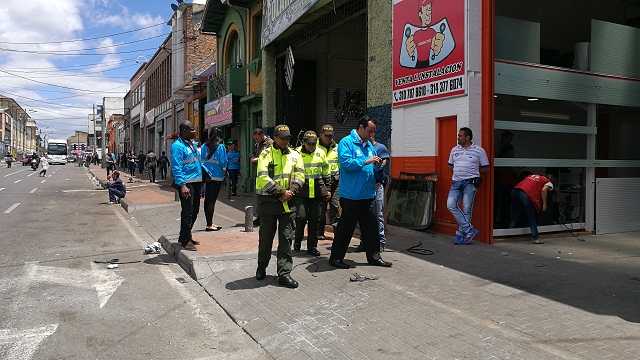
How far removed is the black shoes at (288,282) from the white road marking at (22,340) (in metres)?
2.28

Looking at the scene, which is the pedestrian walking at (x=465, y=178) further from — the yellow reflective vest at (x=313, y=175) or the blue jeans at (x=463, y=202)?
the yellow reflective vest at (x=313, y=175)

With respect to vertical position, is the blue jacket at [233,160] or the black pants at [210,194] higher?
the blue jacket at [233,160]

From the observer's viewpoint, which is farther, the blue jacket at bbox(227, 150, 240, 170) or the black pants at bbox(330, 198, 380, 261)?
the blue jacket at bbox(227, 150, 240, 170)

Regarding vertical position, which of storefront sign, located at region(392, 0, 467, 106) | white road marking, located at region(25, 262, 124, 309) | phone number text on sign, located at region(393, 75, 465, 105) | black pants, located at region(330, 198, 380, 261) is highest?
storefront sign, located at region(392, 0, 467, 106)

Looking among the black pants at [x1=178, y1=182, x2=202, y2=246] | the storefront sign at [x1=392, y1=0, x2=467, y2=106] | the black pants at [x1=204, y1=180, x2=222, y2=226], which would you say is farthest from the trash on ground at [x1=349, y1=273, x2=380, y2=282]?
the black pants at [x1=204, y1=180, x2=222, y2=226]

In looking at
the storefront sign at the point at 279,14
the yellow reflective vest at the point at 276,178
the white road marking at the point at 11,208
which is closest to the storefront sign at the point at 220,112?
the storefront sign at the point at 279,14

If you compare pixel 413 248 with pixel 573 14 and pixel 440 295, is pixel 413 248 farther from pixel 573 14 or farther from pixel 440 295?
pixel 573 14

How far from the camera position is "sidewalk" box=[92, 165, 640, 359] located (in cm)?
386

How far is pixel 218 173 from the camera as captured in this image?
352 inches

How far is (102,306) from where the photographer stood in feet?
17.0

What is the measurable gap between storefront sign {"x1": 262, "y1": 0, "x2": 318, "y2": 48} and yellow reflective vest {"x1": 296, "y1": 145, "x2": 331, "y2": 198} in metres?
6.69

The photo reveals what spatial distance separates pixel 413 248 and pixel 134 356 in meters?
4.56

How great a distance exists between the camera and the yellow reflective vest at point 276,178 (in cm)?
545

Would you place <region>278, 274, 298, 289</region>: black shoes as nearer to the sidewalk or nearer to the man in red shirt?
the sidewalk
